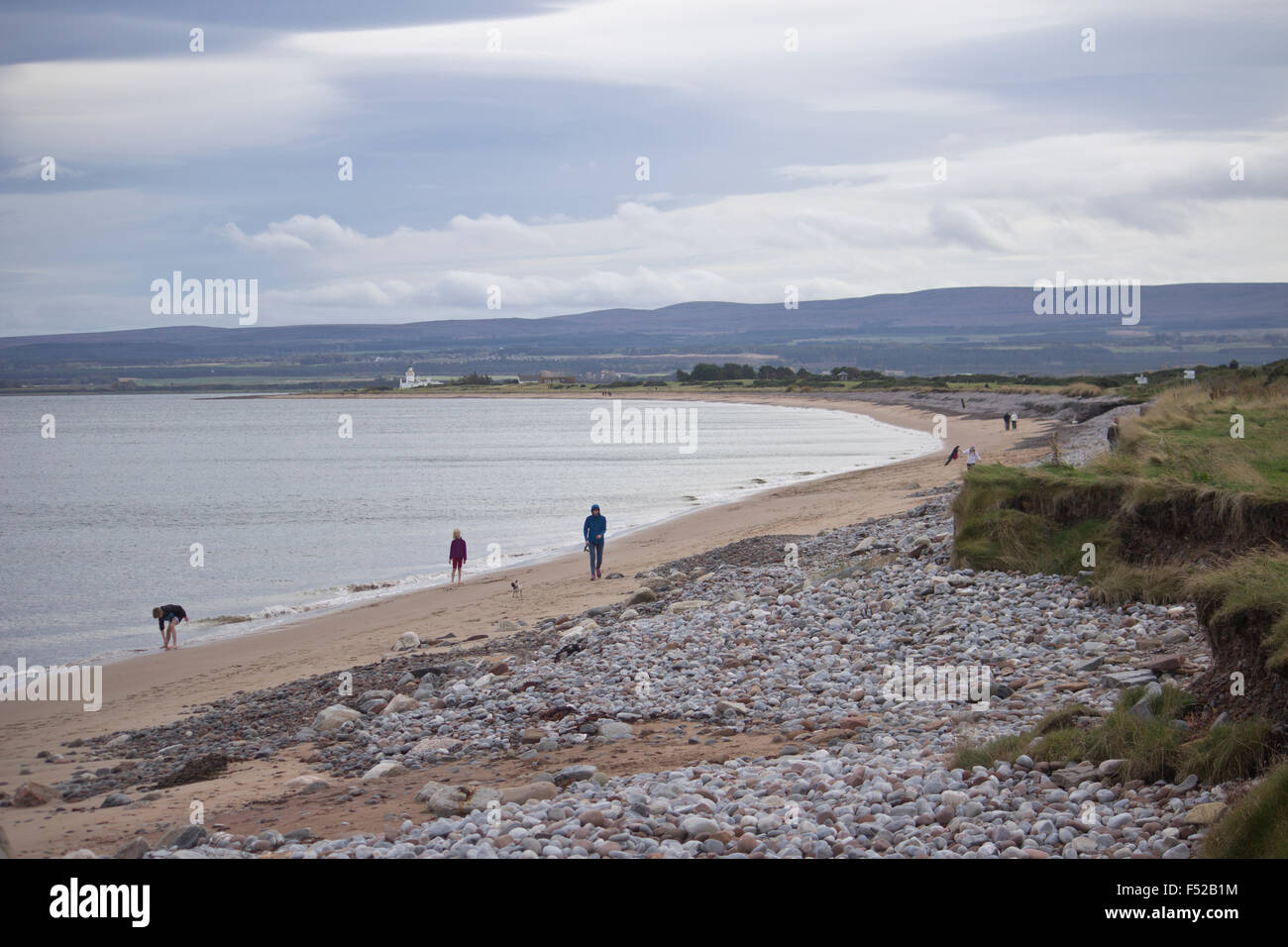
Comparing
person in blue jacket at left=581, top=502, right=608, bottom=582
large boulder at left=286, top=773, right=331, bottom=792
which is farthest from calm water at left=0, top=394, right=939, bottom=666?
large boulder at left=286, top=773, right=331, bottom=792

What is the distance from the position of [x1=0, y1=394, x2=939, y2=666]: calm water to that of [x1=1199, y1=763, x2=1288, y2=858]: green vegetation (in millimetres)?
18661

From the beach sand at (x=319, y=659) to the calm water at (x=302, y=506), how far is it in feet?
5.45

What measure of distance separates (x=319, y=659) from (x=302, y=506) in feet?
96.7

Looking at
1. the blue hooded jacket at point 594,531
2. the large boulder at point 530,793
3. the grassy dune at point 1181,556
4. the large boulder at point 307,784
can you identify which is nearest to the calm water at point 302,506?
the blue hooded jacket at point 594,531

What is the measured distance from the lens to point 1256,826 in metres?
5.43

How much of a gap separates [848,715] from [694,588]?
8.81 m

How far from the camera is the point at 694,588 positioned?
61.4 ft

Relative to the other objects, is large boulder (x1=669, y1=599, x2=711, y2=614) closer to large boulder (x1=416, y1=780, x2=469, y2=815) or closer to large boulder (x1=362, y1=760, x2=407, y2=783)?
large boulder (x1=362, y1=760, x2=407, y2=783)

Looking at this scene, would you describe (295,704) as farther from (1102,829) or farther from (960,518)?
(1102,829)

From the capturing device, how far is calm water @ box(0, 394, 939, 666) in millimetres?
24984

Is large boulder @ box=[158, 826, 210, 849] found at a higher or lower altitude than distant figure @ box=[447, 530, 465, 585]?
higher
